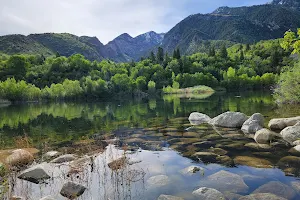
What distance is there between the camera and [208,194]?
31.6 feet

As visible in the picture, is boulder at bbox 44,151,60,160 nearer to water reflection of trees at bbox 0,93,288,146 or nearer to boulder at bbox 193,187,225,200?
water reflection of trees at bbox 0,93,288,146

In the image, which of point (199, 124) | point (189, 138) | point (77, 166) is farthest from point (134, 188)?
point (199, 124)

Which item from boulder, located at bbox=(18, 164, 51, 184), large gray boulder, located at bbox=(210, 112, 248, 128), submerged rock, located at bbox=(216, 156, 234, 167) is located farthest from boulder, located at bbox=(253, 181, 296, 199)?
large gray boulder, located at bbox=(210, 112, 248, 128)

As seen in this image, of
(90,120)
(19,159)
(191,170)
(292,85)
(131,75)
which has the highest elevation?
(131,75)

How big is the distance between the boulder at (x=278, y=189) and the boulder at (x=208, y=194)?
1.56m

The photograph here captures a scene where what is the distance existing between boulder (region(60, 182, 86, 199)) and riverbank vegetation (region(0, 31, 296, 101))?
9961cm

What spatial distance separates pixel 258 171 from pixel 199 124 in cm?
1453

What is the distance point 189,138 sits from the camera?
2020cm

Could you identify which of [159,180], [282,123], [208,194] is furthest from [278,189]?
[282,123]

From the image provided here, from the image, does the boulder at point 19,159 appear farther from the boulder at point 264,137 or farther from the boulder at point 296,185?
the boulder at point 264,137

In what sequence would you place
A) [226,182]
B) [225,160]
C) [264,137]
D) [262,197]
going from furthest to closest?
1. [264,137]
2. [225,160]
3. [226,182]
4. [262,197]

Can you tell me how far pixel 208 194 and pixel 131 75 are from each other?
13997 cm

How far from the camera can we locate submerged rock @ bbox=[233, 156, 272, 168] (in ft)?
43.0

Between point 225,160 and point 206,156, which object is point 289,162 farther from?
point 206,156
